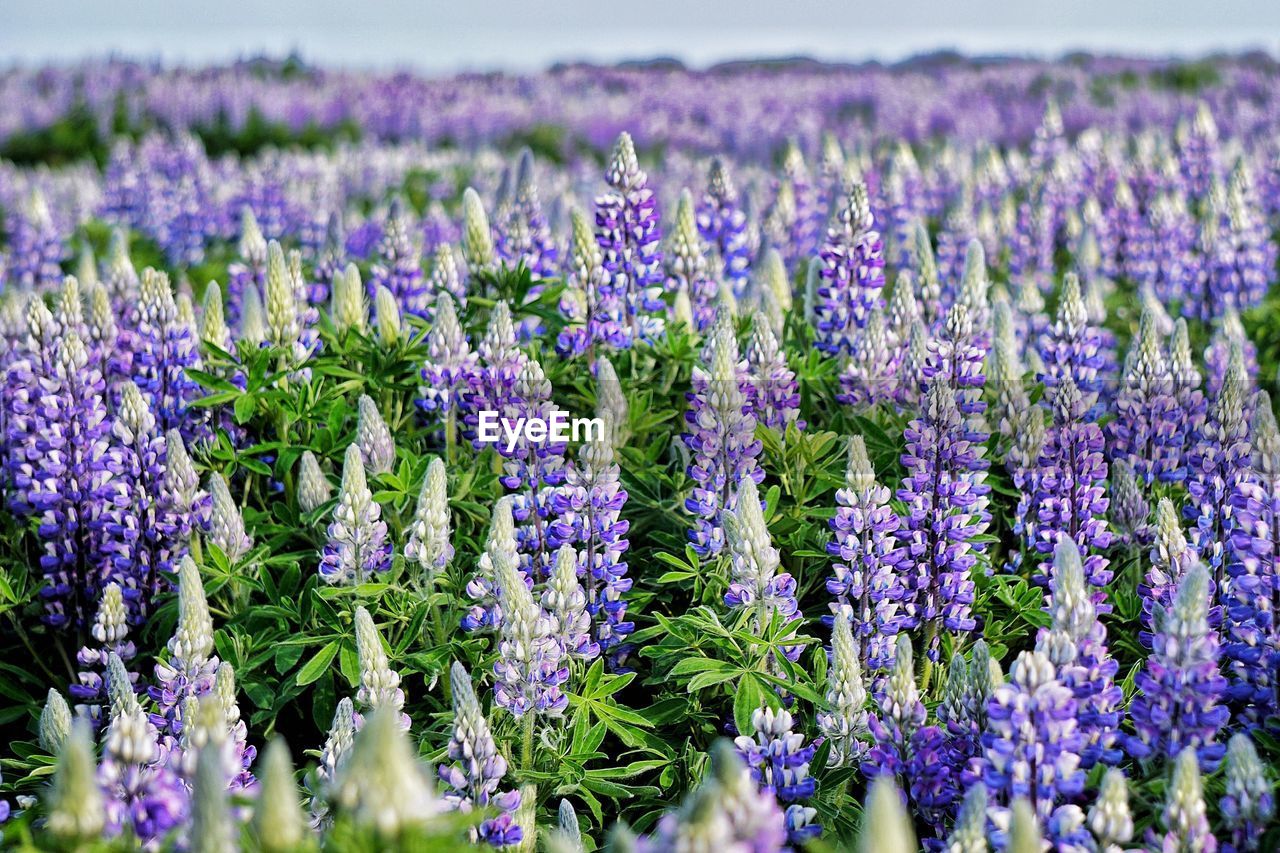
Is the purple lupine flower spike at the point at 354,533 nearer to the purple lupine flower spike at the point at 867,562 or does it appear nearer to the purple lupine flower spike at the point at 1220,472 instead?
the purple lupine flower spike at the point at 867,562

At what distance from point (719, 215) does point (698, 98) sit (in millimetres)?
13617

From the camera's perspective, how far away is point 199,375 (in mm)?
3854

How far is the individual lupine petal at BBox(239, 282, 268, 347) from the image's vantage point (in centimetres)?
402

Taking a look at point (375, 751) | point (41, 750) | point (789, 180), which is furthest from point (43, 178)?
point (375, 751)

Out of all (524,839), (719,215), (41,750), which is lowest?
(41,750)

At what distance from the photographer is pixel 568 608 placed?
2.93m

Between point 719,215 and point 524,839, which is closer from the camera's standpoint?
point 524,839

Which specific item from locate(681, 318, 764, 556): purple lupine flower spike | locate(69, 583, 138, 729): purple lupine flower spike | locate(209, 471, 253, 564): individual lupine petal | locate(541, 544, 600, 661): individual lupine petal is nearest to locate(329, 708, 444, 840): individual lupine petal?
locate(541, 544, 600, 661): individual lupine petal

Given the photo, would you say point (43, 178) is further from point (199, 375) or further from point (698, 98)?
point (698, 98)

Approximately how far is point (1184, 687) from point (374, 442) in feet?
6.73

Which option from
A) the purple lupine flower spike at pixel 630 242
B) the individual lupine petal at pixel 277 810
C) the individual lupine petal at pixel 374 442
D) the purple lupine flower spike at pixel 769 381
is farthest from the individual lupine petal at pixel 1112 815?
the purple lupine flower spike at pixel 630 242

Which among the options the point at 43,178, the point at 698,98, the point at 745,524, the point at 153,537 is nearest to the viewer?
the point at 745,524

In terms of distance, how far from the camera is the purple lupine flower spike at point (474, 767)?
8.39ft

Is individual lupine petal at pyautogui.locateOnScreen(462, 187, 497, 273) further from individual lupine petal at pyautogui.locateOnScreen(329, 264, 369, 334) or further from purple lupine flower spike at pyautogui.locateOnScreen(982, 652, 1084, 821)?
purple lupine flower spike at pyautogui.locateOnScreen(982, 652, 1084, 821)
